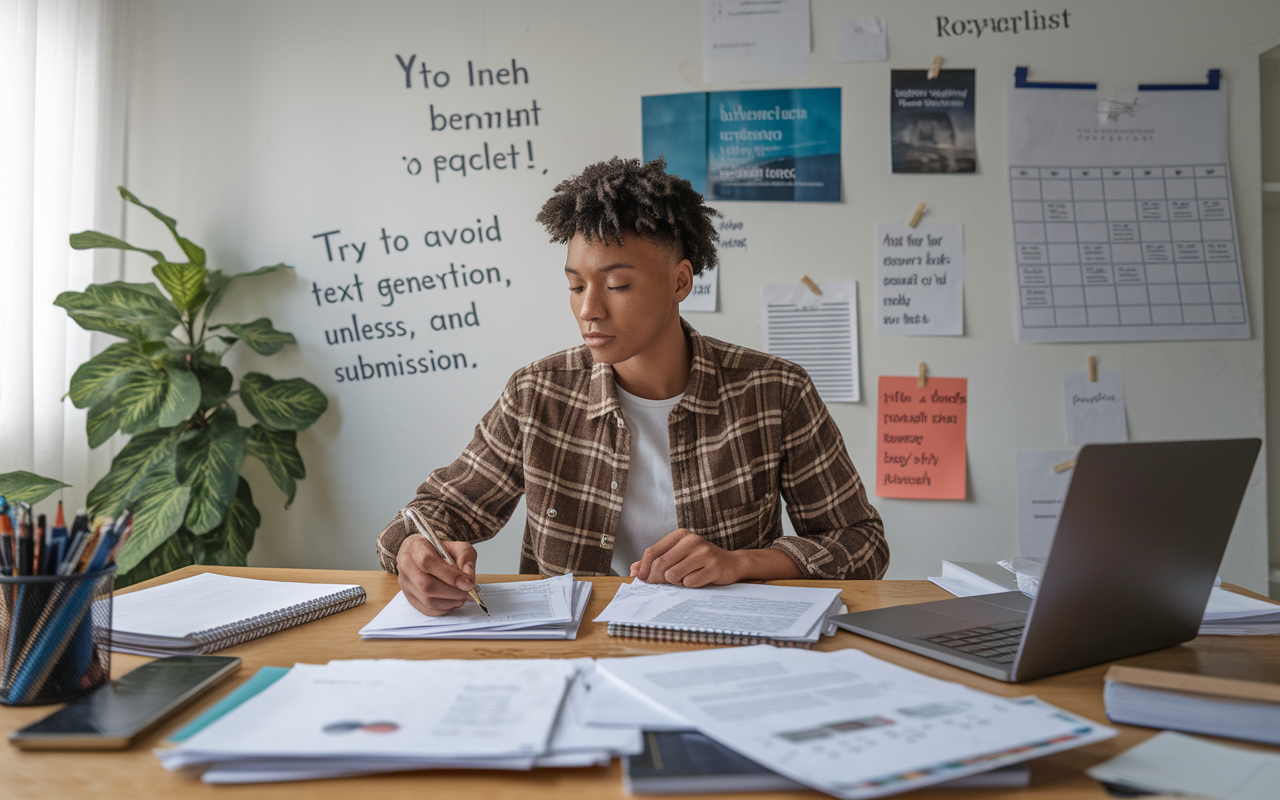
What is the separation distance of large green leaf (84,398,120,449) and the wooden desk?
3.12ft

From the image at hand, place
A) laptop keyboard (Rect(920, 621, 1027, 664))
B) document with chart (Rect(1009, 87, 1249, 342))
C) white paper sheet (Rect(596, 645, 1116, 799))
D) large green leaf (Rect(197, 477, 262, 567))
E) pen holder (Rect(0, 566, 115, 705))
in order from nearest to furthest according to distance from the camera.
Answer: white paper sheet (Rect(596, 645, 1116, 799))
pen holder (Rect(0, 566, 115, 705))
laptop keyboard (Rect(920, 621, 1027, 664))
large green leaf (Rect(197, 477, 262, 567))
document with chart (Rect(1009, 87, 1249, 342))

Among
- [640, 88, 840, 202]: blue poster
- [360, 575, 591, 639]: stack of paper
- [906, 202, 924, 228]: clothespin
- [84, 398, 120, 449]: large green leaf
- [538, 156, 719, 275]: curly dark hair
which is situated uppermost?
[640, 88, 840, 202]: blue poster

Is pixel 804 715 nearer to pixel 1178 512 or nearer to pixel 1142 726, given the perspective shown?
pixel 1142 726

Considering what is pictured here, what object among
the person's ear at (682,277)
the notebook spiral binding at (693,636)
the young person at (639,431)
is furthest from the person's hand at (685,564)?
the person's ear at (682,277)

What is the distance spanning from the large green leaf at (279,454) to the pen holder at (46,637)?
1435 millimetres

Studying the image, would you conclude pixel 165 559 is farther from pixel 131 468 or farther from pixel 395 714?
pixel 395 714

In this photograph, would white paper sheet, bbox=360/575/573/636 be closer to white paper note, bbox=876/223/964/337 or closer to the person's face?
the person's face

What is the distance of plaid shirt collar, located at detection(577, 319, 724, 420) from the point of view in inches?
54.7

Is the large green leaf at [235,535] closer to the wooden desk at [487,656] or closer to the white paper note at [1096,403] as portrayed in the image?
the wooden desk at [487,656]

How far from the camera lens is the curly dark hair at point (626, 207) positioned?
1.30m

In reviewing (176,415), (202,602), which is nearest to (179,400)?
(176,415)

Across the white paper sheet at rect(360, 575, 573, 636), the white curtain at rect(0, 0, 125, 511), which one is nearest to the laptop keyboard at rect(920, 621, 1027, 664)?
the white paper sheet at rect(360, 575, 573, 636)

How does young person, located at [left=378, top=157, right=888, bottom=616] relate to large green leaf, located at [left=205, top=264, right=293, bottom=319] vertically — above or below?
below

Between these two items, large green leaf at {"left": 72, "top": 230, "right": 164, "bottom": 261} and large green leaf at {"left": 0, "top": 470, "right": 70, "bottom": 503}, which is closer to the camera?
large green leaf at {"left": 0, "top": 470, "right": 70, "bottom": 503}
